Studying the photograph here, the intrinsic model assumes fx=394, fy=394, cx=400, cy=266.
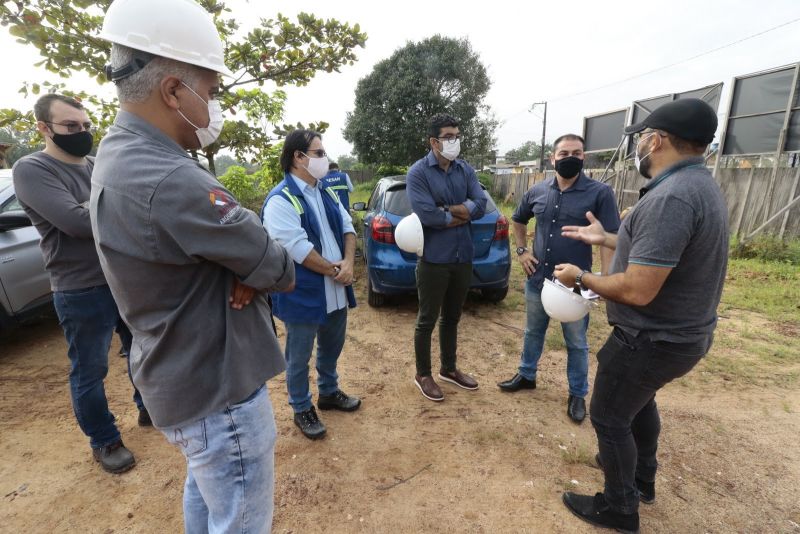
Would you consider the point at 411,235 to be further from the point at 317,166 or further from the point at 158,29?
the point at 158,29

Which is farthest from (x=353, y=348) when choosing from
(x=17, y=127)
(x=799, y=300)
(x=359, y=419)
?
(x=799, y=300)

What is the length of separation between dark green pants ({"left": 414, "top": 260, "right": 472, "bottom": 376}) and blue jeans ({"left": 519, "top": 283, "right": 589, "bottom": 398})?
548 millimetres

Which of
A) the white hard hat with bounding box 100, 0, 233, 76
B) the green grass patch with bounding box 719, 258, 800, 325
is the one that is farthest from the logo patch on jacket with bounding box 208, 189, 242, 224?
the green grass patch with bounding box 719, 258, 800, 325

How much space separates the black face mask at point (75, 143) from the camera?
7.43ft

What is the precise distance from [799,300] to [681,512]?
4934mm

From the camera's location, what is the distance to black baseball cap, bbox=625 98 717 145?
1.60m

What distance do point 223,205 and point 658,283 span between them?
5.34 feet

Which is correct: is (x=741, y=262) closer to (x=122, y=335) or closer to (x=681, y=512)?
(x=681, y=512)

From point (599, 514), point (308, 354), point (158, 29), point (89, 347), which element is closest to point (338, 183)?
point (308, 354)

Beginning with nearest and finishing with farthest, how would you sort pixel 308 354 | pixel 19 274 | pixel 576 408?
pixel 308 354, pixel 576 408, pixel 19 274

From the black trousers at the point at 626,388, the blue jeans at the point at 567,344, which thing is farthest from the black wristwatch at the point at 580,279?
the blue jeans at the point at 567,344

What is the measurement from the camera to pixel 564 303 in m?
2.38

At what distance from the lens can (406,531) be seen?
6.48 ft

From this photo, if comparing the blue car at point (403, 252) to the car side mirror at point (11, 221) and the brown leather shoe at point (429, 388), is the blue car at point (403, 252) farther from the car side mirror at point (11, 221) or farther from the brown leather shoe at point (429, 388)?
the car side mirror at point (11, 221)
